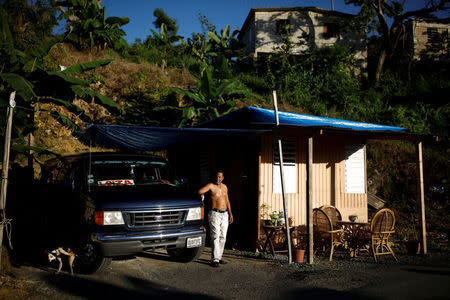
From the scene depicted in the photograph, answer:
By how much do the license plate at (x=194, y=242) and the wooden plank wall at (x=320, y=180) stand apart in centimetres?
280

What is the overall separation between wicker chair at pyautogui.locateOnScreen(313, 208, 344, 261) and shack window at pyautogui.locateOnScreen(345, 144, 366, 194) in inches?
90.3

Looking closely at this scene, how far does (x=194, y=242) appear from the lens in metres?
5.83

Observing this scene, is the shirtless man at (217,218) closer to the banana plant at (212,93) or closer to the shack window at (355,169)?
the shack window at (355,169)

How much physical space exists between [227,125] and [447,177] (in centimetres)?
968

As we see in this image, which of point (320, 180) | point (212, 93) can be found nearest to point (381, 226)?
point (320, 180)

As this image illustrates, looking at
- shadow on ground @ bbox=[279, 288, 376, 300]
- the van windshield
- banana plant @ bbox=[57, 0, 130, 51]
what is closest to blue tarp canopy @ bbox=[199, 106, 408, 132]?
the van windshield

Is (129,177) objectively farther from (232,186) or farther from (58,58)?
(58,58)

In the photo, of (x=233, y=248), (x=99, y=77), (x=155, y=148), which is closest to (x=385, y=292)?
(x=233, y=248)

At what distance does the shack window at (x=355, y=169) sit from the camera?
965 centimetres

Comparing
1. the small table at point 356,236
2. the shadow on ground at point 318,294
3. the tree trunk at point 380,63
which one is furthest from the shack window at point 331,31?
the shadow on ground at point 318,294

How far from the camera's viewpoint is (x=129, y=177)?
6.38 m

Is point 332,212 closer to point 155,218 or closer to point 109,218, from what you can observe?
point 155,218

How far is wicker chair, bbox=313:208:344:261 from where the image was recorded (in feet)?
23.4

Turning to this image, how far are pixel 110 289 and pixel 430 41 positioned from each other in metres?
32.5
